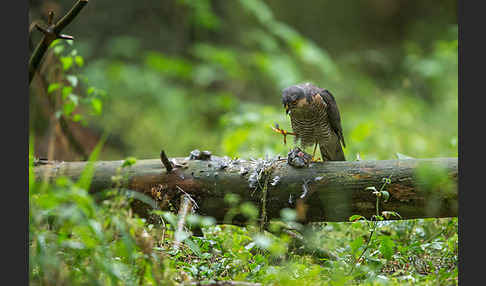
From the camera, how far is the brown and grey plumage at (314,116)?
3.60m

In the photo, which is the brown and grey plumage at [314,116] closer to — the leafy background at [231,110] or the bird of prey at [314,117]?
the bird of prey at [314,117]

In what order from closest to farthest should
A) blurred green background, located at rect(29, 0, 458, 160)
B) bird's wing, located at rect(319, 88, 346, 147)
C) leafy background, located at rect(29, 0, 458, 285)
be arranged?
leafy background, located at rect(29, 0, 458, 285), bird's wing, located at rect(319, 88, 346, 147), blurred green background, located at rect(29, 0, 458, 160)

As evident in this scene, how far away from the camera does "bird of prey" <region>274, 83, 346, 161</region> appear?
142 inches

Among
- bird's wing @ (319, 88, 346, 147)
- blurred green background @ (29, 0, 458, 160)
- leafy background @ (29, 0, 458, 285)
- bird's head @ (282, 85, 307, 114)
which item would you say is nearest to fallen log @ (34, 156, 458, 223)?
leafy background @ (29, 0, 458, 285)

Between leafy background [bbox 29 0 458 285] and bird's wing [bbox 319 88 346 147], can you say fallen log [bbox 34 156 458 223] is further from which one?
bird's wing [bbox 319 88 346 147]

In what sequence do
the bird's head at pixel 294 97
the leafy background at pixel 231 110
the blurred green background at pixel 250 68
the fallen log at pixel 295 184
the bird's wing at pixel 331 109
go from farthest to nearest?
the blurred green background at pixel 250 68
the bird's wing at pixel 331 109
the bird's head at pixel 294 97
the fallen log at pixel 295 184
the leafy background at pixel 231 110

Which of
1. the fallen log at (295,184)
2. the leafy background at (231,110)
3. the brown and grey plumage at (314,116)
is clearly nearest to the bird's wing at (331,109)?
the brown and grey plumage at (314,116)

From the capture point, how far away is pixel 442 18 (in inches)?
444

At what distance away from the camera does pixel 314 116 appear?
3.73 m

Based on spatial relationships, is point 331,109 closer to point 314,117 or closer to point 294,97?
point 314,117

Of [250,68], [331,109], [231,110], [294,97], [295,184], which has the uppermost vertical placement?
[250,68]

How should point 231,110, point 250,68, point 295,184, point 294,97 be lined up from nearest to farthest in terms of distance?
point 295,184
point 294,97
point 231,110
point 250,68

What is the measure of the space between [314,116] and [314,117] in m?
0.01

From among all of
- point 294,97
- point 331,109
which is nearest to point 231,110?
point 331,109
